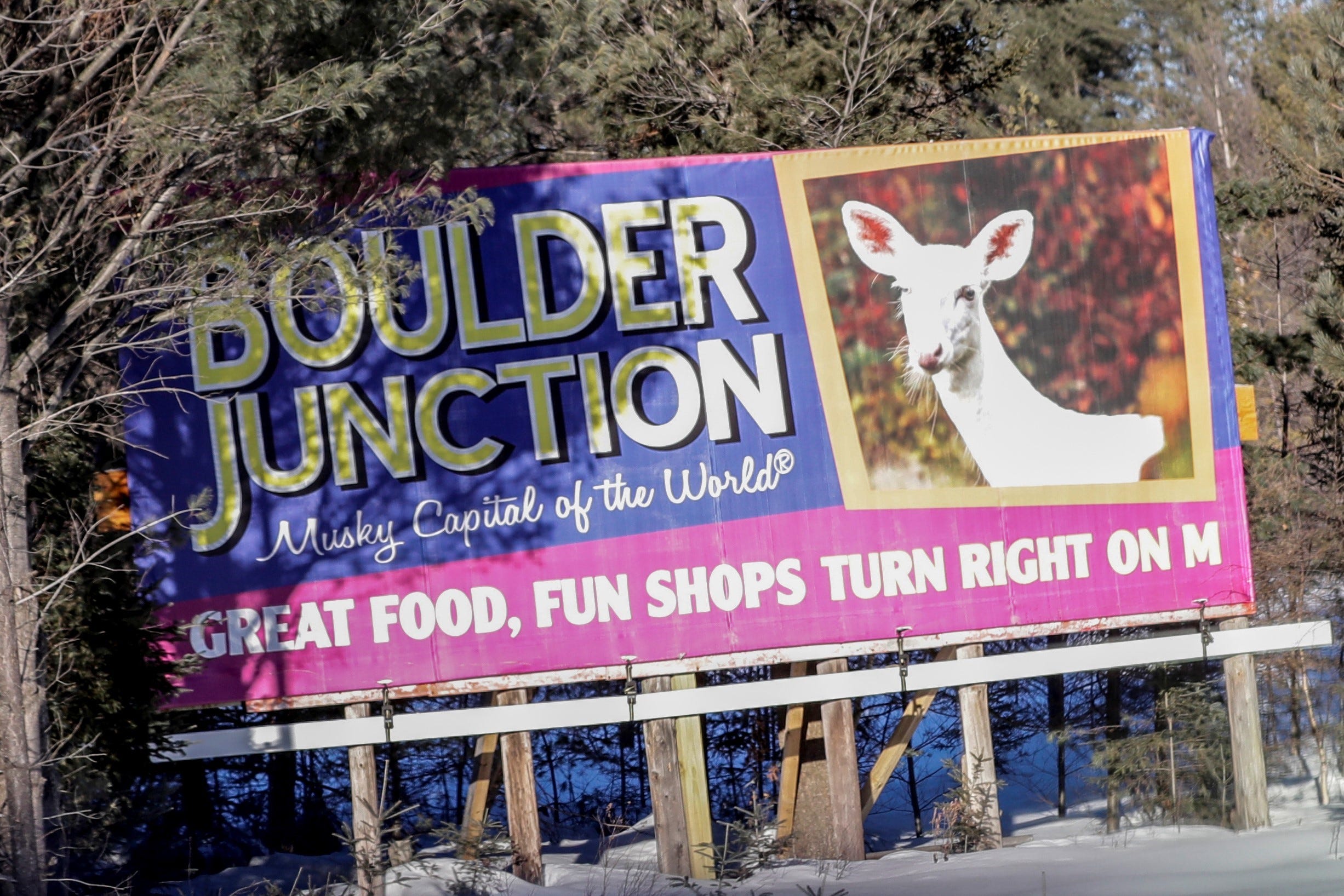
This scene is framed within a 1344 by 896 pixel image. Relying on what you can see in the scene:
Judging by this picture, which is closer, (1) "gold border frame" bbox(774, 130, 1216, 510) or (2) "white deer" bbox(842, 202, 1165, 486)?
(1) "gold border frame" bbox(774, 130, 1216, 510)

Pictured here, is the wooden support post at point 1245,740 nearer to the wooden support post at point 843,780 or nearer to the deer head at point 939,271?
the wooden support post at point 843,780

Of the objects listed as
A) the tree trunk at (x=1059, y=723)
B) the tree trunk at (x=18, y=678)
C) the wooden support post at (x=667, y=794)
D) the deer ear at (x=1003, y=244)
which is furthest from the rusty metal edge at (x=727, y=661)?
the tree trunk at (x=1059, y=723)

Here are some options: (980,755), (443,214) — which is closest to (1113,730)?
(980,755)

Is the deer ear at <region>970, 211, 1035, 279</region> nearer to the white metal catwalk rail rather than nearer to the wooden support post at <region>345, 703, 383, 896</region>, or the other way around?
the white metal catwalk rail

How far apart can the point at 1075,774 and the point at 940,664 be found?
7619mm

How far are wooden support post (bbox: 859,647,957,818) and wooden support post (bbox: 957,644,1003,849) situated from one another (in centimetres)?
35

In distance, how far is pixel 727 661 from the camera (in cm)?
1093

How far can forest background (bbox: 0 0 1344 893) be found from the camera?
7.73m

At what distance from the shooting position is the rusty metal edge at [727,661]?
10695mm

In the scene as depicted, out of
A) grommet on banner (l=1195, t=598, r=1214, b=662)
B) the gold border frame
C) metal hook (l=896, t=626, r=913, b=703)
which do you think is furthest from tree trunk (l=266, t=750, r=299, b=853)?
grommet on banner (l=1195, t=598, r=1214, b=662)

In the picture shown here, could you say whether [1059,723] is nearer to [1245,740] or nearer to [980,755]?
[1245,740]

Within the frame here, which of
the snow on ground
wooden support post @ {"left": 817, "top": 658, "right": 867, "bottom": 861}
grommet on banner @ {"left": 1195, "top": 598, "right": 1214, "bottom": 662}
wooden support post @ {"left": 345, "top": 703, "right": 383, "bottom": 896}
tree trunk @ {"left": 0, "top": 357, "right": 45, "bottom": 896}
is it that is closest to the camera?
tree trunk @ {"left": 0, "top": 357, "right": 45, "bottom": 896}

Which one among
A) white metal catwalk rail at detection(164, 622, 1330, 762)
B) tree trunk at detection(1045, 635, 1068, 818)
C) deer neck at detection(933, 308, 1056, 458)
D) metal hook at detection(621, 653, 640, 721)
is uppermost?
deer neck at detection(933, 308, 1056, 458)

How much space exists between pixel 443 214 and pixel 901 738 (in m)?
6.28
